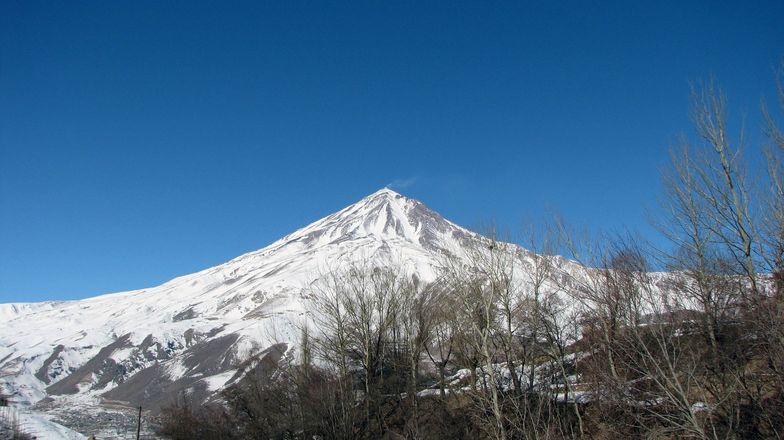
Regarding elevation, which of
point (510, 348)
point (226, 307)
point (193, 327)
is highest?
point (226, 307)

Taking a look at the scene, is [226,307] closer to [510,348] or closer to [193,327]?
[193,327]

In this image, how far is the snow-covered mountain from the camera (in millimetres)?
108625

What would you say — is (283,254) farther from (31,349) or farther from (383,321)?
(383,321)

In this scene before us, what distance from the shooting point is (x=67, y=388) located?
121062 mm

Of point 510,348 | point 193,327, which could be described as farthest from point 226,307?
point 510,348

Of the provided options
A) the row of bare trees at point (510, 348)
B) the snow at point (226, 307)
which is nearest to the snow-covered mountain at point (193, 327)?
the snow at point (226, 307)

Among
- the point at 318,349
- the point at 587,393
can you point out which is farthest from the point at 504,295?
the point at 318,349

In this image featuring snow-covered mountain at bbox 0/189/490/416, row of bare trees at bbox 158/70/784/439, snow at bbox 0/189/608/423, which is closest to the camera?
row of bare trees at bbox 158/70/784/439

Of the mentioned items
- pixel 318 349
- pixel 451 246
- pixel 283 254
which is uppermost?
pixel 283 254

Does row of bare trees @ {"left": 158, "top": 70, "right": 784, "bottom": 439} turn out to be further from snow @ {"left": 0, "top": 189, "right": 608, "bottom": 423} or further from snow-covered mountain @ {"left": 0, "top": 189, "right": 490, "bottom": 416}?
snow @ {"left": 0, "top": 189, "right": 608, "bottom": 423}

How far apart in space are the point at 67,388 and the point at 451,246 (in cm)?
13219

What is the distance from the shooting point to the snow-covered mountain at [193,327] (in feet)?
356

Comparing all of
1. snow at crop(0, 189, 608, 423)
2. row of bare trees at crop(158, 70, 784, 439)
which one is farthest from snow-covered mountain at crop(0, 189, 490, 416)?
row of bare trees at crop(158, 70, 784, 439)

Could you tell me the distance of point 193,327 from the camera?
134m
